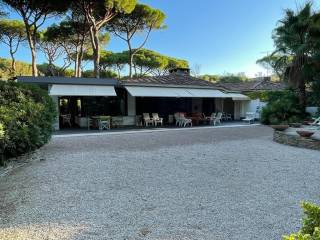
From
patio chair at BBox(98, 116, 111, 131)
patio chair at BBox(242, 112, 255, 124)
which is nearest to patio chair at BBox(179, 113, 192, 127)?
patio chair at BBox(242, 112, 255, 124)

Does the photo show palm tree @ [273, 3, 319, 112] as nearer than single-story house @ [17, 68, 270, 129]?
No

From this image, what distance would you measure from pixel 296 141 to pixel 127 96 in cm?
1450

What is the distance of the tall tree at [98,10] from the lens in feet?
93.5

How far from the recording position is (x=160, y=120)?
24.7 m

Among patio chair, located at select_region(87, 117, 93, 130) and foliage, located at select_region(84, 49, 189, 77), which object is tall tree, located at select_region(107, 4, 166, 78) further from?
patio chair, located at select_region(87, 117, 93, 130)

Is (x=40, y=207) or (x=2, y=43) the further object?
(x=2, y=43)

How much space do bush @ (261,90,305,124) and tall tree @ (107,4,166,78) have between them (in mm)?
16161

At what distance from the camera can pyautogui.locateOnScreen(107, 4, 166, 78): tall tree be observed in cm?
3266

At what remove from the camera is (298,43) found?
76.6 feet

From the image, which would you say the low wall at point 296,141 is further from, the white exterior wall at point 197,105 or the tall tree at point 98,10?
the tall tree at point 98,10

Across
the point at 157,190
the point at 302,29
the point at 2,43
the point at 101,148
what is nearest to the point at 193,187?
the point at 157,190

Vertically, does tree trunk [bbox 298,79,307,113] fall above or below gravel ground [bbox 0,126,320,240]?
above

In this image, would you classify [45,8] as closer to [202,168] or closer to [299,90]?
[299,90]

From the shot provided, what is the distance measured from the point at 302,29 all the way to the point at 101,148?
1851 centimetres
